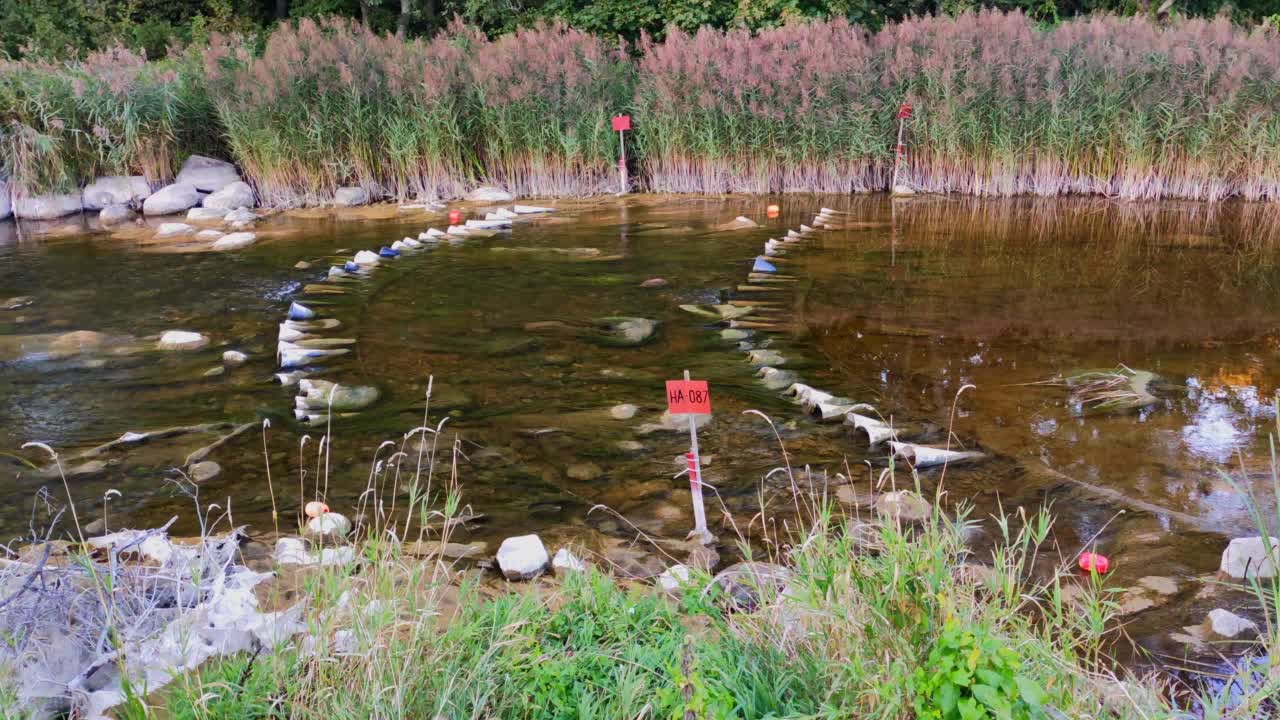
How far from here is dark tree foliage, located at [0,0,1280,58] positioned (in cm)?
1491

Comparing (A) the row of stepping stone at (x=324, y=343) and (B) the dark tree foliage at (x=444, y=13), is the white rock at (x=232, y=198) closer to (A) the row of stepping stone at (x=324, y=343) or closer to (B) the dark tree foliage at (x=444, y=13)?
(A) the row of stepping stone at (x=324, y=343)

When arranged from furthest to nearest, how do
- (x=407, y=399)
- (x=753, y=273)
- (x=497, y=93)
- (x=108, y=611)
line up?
(x=497, y=93) < (x=753, y=273) < (x=407, y=399) < (x=108, y=611)

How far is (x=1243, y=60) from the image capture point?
955 centimetres

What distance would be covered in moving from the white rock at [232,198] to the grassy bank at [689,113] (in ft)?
0.70

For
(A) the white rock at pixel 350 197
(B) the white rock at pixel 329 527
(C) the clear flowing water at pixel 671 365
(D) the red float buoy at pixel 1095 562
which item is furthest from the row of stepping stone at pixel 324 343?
(D) the red float buoy at pixel 1095 562

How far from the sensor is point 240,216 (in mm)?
10234

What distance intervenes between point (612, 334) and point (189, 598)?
3571 mm

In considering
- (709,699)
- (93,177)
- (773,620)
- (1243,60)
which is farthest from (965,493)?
(93,177)

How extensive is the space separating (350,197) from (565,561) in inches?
338

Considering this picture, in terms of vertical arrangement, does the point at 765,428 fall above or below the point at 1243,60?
below

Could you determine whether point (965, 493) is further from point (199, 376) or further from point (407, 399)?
point (199, 376)

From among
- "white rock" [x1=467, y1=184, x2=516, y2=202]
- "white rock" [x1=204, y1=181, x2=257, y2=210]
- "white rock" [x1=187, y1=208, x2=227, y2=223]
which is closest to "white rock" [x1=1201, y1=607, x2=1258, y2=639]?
"white rock" [x1=467, y1=184, x2=516, y2=202]

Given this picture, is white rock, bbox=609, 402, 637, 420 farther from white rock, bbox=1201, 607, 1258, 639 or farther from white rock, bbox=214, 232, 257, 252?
white rock, bbox=214, 232, 257, 252

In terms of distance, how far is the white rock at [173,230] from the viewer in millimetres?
9695
